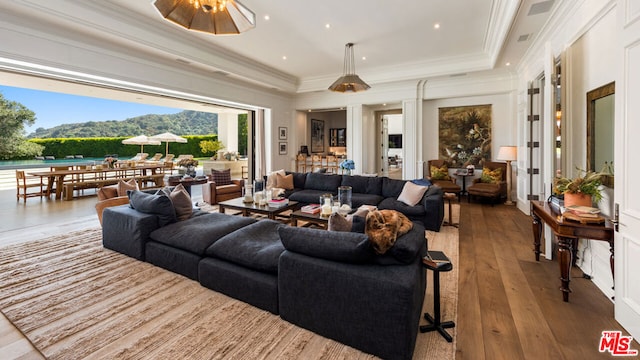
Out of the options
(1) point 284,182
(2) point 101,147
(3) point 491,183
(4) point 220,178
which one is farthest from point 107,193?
(2) point 101,147

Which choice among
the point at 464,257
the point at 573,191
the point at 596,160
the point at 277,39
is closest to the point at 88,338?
the point at 464,257

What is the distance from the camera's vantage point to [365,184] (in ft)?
19.1

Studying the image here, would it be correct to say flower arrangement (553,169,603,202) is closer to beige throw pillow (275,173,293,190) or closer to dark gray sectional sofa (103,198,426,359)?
dark gray sectional sofa (103,198,426,359)

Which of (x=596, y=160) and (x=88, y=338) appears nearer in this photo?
(x=88, y=338)

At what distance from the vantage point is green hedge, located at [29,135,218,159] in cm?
1302

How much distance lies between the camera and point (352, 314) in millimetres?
1865

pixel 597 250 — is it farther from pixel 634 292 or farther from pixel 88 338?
pixel 88 338

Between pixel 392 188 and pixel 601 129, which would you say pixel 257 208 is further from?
pixel 601 129

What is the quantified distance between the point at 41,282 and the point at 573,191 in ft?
17.0

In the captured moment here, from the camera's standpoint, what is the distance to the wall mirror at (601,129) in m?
2.61

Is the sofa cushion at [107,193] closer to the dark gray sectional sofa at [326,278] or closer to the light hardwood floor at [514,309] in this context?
the light hardwood floor at [514,309]

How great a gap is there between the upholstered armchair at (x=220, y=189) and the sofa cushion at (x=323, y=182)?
5.64 ft

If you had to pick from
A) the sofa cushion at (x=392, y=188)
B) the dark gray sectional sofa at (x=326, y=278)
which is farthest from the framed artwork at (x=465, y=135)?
the dark gray sectional sofa at (x=326, y=278)

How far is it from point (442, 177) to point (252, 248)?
248 inches
